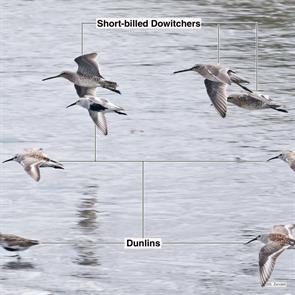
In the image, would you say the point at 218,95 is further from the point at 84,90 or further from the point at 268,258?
the point at 268,258

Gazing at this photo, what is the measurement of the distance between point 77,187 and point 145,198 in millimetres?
1021

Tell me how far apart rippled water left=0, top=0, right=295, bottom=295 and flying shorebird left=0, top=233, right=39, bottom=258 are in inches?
5.5

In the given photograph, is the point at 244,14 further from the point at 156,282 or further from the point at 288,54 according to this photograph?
the point at 156,282

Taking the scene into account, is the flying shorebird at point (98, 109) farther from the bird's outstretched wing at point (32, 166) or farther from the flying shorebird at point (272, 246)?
the flying shorebird at point (272, 246)

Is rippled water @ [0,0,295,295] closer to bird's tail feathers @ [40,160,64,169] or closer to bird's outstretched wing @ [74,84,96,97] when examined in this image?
bird's tail feathers @ [40,160,64,169]

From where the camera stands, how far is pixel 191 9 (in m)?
30.9

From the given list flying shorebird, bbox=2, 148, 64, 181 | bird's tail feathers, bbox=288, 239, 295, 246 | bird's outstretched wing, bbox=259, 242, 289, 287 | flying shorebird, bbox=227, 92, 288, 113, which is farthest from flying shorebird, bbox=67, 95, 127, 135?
bird's tail feathers, bbox=288, 239, 295, 246

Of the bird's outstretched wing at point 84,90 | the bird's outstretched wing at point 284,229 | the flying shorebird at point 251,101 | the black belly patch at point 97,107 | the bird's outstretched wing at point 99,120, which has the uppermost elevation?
the bird's outstretched wing at point 84,90

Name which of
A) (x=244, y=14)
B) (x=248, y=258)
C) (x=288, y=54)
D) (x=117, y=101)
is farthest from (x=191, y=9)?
(x=248, y=258)

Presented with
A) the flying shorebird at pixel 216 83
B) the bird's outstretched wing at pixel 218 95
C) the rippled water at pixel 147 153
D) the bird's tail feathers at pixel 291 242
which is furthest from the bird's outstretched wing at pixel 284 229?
the bird's outstretched wing at pixel 218 95

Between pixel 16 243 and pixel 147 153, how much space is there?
172 inches

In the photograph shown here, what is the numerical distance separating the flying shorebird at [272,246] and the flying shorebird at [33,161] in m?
2.52

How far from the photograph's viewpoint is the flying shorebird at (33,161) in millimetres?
19719

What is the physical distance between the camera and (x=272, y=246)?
1847cm
